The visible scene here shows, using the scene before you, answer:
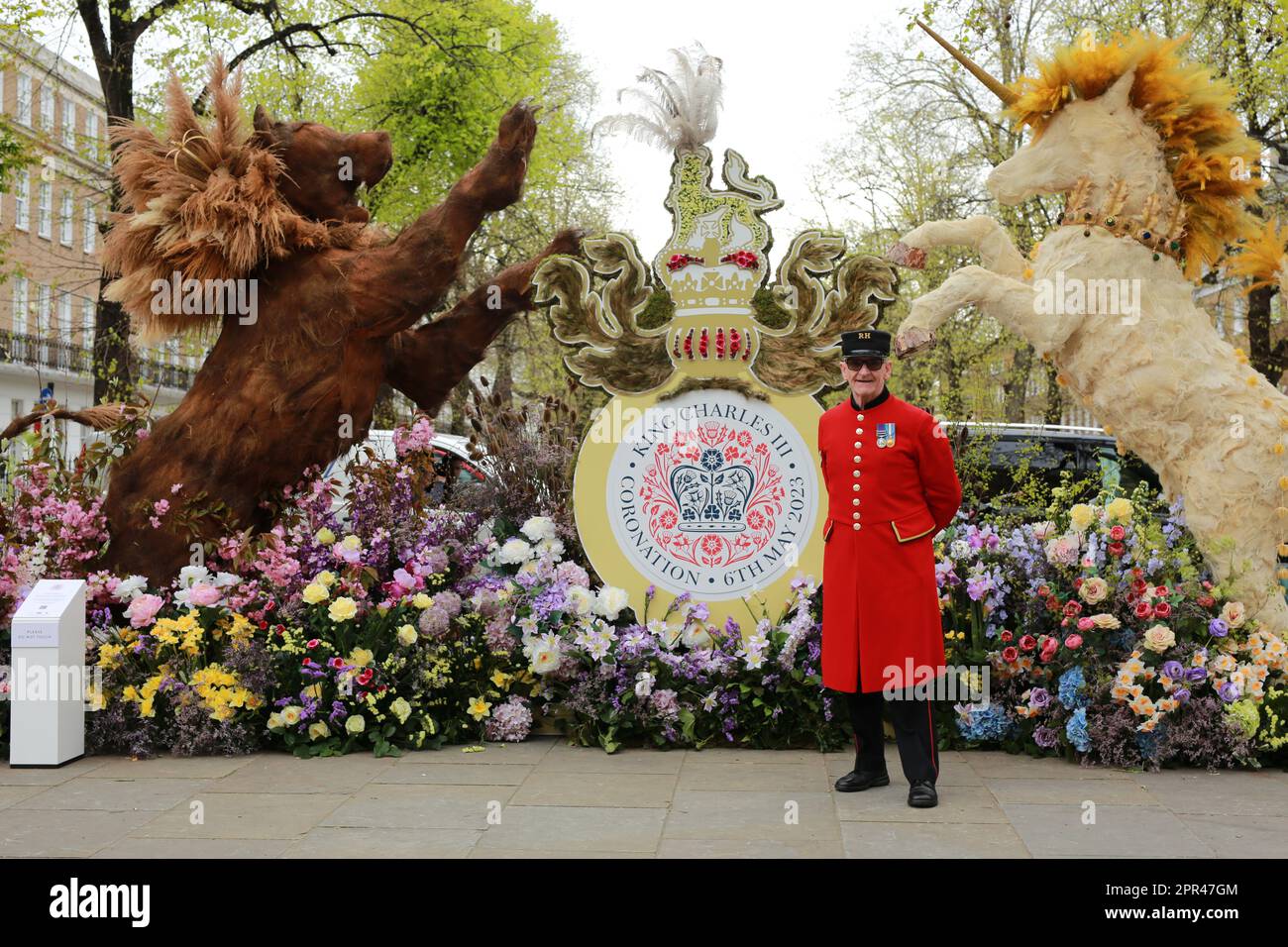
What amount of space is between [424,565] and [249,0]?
12.9 meters

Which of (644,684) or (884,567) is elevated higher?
(884,567)

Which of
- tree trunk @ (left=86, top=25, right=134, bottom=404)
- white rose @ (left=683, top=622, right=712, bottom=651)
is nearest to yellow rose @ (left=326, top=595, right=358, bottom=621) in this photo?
white rose @ (left=683, top=622, right=712, bottom=651)

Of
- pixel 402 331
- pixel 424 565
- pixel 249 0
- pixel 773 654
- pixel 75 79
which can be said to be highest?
pixel 75 79

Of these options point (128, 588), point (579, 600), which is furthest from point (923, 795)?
point (128, 588)

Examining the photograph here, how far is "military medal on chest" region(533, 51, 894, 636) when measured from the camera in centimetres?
696

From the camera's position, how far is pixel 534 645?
643 cm

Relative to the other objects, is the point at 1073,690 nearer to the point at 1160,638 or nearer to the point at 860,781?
the point at 1160,638

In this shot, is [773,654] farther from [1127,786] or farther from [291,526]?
[291,526]

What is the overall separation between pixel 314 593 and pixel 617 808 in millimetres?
2047

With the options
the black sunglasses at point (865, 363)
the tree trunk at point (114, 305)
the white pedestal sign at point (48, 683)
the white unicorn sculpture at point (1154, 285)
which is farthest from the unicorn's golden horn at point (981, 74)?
the tree trunk at point (114, 305)

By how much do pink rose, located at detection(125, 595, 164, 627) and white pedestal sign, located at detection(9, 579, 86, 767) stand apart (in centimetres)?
25

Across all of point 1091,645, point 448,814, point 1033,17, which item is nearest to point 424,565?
Result: point 448,814

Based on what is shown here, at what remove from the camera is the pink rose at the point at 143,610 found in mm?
6367

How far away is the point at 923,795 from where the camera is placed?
519 cm
